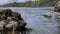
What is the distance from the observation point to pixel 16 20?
1376 centimetres

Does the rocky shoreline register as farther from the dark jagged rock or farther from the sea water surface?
the sea water surface

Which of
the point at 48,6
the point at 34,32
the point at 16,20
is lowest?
the point at 48,6

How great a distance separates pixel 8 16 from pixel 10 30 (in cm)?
172

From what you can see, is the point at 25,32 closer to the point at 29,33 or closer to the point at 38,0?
the point at 29,33

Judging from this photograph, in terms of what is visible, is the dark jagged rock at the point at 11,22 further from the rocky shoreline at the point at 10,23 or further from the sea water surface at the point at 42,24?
the sea water surface at the point at 42,24

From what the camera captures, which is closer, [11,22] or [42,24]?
[11,22]

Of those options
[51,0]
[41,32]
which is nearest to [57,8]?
[51,0]

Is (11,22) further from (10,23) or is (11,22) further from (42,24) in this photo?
(42,24)

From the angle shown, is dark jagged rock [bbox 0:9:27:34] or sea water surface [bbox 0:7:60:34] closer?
dark jagged rock [bbox 0:9:27:34]

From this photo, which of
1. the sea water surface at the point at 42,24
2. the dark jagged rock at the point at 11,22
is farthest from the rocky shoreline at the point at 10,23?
the sea water surface at the point at 42,24

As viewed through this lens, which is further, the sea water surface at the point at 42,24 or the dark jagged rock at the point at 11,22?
the sea water surface at the point at 42,24

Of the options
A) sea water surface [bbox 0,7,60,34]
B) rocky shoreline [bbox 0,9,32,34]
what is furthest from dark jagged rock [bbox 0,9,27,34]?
sea water surface [bbox 0,7,60,34]

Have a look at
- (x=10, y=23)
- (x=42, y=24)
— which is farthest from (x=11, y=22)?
(x=42, y=24)

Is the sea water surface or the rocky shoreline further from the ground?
the rocky shoreline
